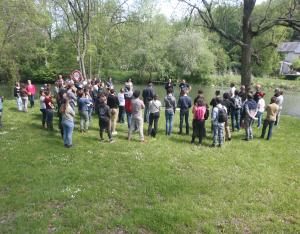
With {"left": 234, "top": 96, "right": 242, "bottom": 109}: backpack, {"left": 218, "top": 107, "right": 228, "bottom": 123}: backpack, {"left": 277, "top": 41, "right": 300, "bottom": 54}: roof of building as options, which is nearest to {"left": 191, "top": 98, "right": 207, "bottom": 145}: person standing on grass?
{"left": 218, "top": 107, "right": 228, "bottom": 123}: backpack

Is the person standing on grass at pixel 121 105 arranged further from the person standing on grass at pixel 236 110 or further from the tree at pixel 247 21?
the tree at pixel 247 21

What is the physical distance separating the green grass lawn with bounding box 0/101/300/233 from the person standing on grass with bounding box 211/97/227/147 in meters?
0.52

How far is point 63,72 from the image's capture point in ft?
200

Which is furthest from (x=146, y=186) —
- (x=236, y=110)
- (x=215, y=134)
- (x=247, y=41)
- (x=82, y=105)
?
(x=247, y=41)

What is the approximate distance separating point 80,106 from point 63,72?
48507 mm

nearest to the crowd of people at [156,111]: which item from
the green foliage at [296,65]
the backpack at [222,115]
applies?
the backpack at [222,115]

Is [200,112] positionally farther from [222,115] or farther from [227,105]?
Answer: [227,105]

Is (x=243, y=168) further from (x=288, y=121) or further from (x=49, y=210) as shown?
(x=288, y=121)

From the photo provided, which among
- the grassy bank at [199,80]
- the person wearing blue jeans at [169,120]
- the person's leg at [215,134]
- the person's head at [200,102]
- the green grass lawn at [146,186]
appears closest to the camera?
the green grass lawn at [146,186]

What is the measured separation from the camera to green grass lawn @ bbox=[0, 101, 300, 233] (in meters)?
7.95

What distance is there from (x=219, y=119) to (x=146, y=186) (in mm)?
5205

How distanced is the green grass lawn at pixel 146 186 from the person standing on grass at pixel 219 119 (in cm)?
52

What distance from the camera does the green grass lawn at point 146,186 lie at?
7953 millimetres

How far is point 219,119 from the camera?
13.6 m
